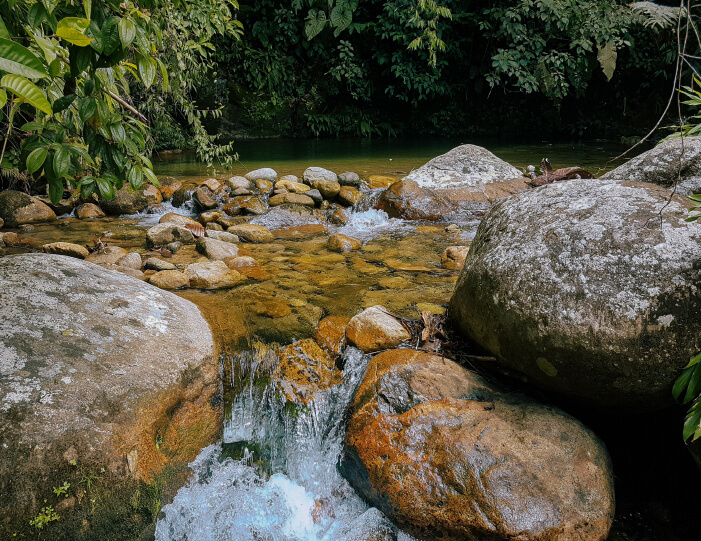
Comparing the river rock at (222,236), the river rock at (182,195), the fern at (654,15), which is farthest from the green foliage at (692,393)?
the fern at (654,15)

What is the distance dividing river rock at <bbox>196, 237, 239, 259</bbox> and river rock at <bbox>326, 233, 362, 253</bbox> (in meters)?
0.88

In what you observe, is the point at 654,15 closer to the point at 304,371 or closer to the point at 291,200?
the point at 291,200

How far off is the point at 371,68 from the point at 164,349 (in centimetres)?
1189

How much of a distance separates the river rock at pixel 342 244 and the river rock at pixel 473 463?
234 cm

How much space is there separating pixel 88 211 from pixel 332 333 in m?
4.19

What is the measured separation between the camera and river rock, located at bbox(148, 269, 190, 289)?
353 centimetres

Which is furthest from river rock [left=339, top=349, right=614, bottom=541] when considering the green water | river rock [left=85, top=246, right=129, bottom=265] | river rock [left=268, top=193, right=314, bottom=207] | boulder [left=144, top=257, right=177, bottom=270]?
the green water

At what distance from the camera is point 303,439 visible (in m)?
2.51

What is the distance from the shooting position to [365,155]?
9555 millimetres

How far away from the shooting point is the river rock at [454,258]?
4.07 metres

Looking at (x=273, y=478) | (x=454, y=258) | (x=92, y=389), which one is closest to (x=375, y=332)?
(x=273, y=478)

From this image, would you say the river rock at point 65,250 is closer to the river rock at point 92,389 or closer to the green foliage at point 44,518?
the river rock at point 92,389

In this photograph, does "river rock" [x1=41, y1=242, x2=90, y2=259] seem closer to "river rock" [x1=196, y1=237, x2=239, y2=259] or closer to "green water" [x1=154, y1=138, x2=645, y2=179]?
"river rock" [x1=196, y1=237, x2=239, y2=259]

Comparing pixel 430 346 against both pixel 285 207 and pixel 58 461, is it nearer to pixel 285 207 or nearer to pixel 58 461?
pixel 58 461
